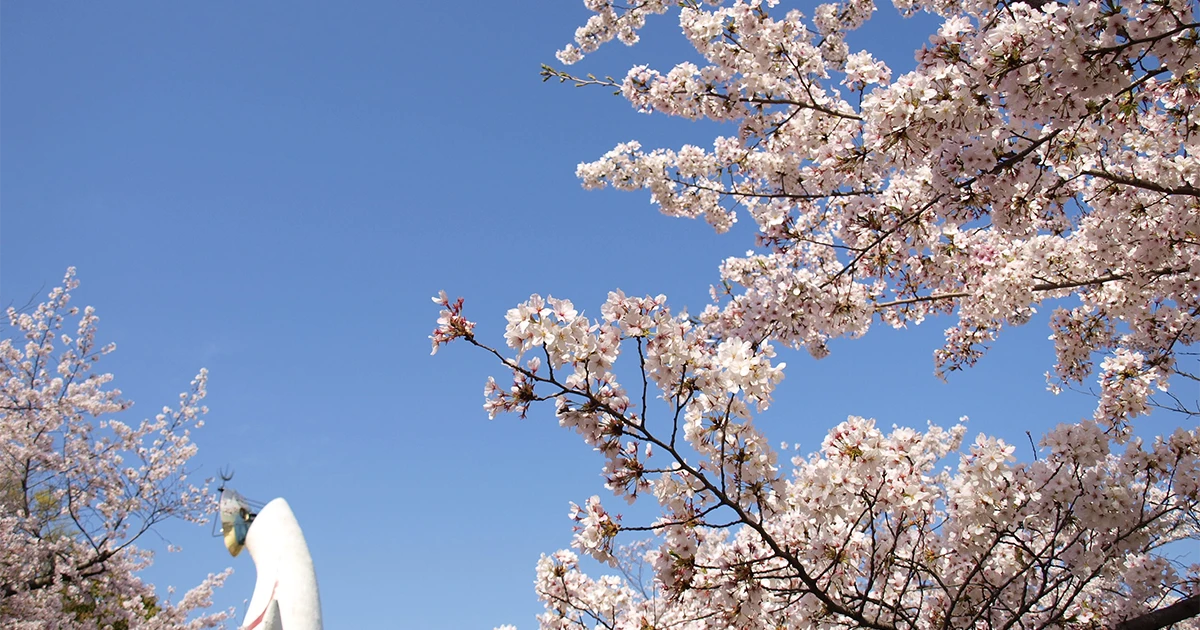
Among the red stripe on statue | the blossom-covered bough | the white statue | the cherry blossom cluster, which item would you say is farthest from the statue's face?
the cherry blossom cluster

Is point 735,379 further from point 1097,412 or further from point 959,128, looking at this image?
point 1097,412

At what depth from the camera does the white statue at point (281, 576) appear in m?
13.1

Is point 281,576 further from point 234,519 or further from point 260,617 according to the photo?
point 234,519

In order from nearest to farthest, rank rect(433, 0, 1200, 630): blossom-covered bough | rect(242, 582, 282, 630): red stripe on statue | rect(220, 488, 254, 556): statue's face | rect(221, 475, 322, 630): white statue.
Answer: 1. rect(433, 0, 1200, 630): blossom-covered bough
2. rect(242, 582, 282, 630): red stripe on statue
3. rect(221, 475, 322, 630): white statue
4. rect(220, 488, 254, 556): statue's face

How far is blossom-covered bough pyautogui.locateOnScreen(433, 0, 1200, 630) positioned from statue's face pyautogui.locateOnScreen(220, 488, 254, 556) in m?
16.1

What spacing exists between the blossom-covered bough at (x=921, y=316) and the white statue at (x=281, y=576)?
1011 centimetres

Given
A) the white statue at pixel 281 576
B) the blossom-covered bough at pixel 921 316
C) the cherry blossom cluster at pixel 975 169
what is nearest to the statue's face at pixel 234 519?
the white statue at pixel 281 576

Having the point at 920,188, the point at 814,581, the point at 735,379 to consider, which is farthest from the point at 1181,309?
the point at 735,379

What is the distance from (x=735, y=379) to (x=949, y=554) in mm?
2541

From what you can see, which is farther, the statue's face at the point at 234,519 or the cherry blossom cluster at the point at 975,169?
the statue's face at the point at 234,519

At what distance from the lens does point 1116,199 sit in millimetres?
4852

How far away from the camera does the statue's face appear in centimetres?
1805

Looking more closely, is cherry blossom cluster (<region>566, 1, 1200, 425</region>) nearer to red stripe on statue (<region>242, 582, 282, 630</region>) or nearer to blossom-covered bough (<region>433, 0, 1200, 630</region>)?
blossom-covered bough (<region>433, 0, 1200, 630</region>)

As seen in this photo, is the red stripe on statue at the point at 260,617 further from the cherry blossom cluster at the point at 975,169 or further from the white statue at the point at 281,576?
the cherry blossom cluster at the point at 975,169
